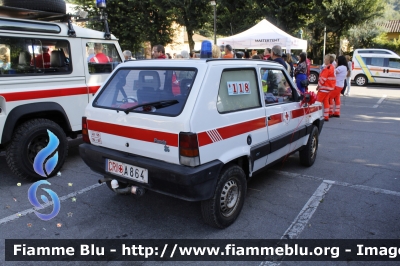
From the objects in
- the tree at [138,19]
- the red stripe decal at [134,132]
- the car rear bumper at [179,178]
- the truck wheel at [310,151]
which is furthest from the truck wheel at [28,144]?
the tree at [138,19]

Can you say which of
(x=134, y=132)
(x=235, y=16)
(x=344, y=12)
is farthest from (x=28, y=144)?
(x=344, y=12)

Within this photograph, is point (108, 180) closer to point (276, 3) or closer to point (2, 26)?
point (2, 26)

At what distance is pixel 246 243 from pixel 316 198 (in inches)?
58.2

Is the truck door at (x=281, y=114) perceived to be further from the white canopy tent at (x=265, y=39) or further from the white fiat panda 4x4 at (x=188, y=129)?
the white canopy tent at (x=265, y=39)

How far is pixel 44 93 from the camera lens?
4625mm

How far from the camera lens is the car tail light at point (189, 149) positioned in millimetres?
2838

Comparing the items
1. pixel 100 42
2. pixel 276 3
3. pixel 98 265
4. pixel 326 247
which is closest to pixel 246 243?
pixel 326 247

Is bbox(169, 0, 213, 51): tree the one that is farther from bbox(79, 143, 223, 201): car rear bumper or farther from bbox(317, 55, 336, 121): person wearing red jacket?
bbox(79, 143, 223, 201): car rear bumper

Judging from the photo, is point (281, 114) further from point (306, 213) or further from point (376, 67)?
point (376, 67)

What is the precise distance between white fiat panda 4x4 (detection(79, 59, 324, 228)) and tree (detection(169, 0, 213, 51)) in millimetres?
22231

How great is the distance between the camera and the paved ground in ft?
→ 10.9

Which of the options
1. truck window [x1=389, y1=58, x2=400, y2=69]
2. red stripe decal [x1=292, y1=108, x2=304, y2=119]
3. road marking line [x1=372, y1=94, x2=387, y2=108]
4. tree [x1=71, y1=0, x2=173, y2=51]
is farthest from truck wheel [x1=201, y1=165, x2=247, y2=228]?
tree [x1=71, y1=0, x2=173, y2=51]

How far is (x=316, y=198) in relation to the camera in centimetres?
416

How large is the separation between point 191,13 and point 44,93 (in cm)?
2241
